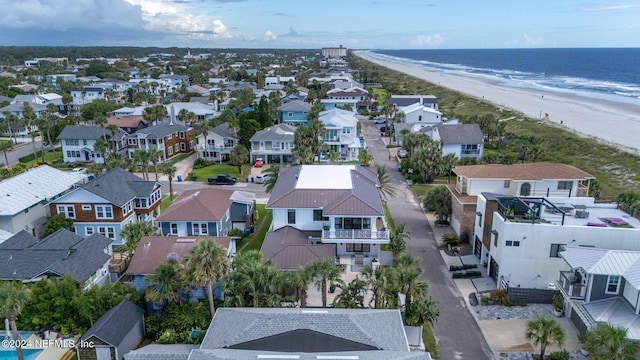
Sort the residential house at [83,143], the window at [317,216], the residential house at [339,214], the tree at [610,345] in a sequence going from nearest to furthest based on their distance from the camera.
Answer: the tree at [610,345], the residential house at [339,214], the window at [317,216], the residential house at [83,143]

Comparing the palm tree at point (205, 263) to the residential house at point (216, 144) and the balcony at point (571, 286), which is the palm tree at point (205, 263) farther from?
the residential house at point (216, 144)

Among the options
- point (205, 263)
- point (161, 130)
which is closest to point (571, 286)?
point (205, 263)

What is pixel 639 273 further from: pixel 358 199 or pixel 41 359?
pixel 41 359

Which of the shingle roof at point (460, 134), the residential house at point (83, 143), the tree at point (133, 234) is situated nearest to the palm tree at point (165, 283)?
the tree at point (133, 234)

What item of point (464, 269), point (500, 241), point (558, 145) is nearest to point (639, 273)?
point (500, 241)

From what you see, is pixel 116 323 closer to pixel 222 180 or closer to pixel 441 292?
pixel 441 292
